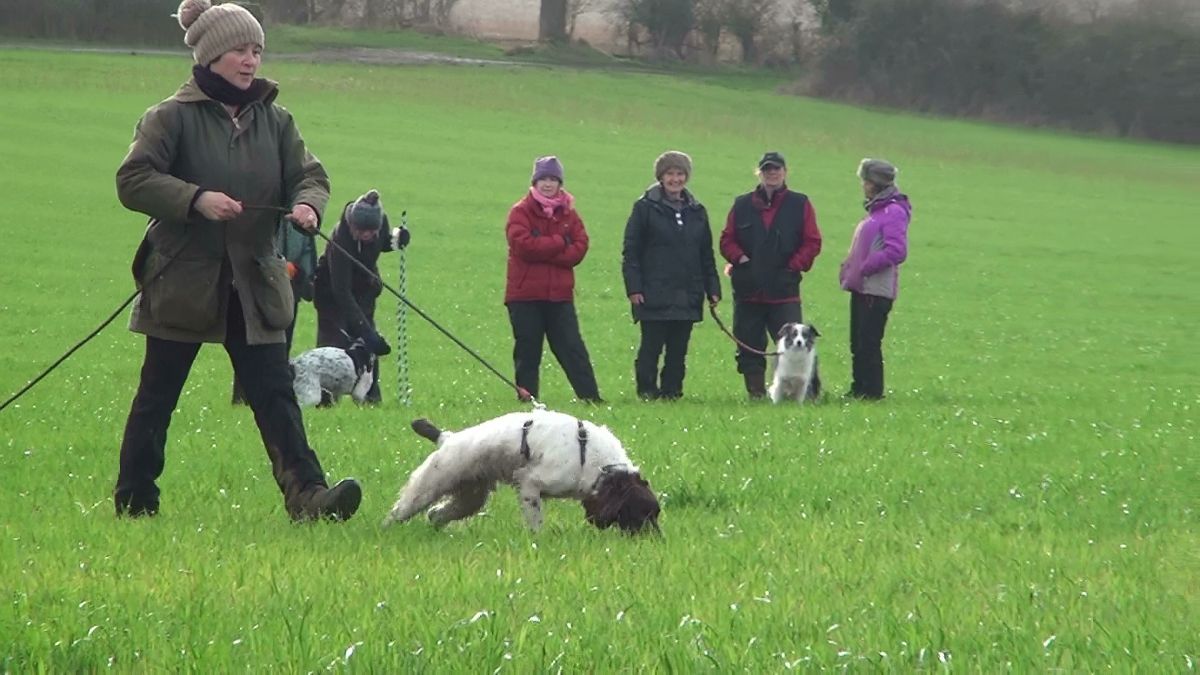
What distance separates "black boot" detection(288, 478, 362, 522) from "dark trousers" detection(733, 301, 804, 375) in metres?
8.71

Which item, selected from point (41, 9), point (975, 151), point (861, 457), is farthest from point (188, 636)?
point (41, 9)

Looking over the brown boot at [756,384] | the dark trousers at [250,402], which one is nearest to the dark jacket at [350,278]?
the brown boot at [756,384]

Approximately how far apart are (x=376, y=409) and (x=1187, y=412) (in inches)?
291

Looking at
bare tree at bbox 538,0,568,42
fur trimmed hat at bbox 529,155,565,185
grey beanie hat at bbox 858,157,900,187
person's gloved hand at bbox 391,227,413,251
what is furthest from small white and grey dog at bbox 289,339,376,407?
bare tree at bbox 538,0,568,42

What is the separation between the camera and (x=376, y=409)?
1434 cm

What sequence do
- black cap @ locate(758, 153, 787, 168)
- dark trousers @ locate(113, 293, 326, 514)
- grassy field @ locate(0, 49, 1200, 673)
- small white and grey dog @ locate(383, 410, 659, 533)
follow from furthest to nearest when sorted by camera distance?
black cap @ locate(758, 153, 787, 168)
dark trousers @ locate(113, 293, 326, 514)
small white and grey dog @ locate(383, 410, 659, 533)
grassy field @ locate(0, 49, 1200, 673)

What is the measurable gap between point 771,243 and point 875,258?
92 centimetres

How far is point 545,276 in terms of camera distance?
50.0ft

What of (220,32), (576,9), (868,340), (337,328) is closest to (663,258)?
(868,340)

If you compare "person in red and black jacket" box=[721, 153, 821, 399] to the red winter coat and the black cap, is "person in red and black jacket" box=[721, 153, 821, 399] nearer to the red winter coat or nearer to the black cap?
the black cap

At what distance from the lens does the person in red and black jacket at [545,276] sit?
15.1 meters

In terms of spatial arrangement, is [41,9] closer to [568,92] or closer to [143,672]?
[568,92]

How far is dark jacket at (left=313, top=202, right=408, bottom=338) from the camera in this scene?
47.8ft

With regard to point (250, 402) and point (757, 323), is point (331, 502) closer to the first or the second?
point (250, 402)
